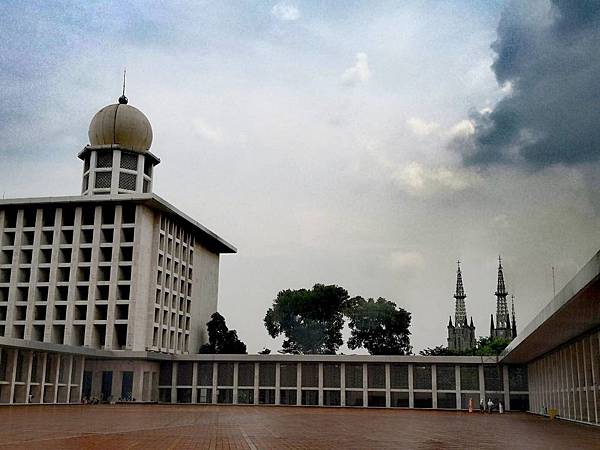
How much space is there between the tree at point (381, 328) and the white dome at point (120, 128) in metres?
32.8

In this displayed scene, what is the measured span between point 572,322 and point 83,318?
46956 mm

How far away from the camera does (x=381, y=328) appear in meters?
84.5

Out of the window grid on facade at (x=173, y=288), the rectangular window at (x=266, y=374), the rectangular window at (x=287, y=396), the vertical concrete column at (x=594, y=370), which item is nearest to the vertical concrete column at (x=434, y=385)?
the rectangular window at (x=287, y=396)

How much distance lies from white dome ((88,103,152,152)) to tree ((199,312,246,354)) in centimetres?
1932

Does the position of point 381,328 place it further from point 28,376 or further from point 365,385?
point 28,376

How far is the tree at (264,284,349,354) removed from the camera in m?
86.0

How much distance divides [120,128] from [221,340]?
23299mm

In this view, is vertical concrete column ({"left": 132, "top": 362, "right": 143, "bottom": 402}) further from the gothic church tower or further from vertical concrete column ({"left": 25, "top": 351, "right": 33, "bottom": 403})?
the gothic church tower

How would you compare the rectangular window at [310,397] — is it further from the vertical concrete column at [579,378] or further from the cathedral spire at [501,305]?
the cathedral spire at [501,305]

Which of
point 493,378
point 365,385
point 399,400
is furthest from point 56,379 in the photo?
point 493,378

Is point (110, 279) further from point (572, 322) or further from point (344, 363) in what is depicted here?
point (572, 322)

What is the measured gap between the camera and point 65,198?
6400 cm

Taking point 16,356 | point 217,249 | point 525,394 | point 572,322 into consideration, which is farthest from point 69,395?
point 572,322

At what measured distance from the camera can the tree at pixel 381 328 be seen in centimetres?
8412
